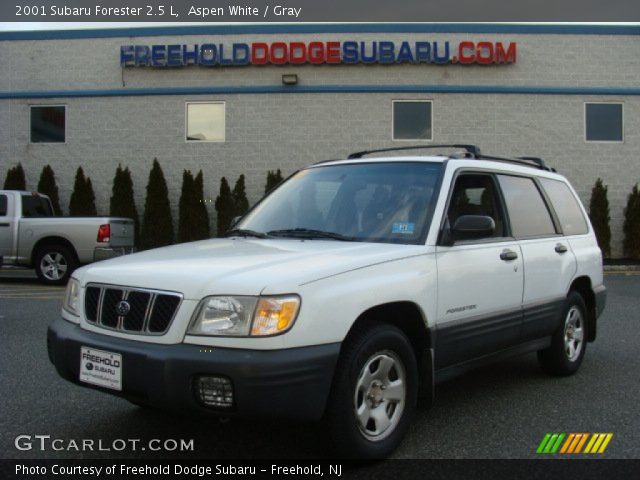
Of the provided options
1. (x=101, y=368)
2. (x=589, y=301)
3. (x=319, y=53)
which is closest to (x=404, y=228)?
(x=101, y=368)

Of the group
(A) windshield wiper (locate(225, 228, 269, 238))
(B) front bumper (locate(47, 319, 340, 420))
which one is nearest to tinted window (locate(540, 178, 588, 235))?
(A) windshield wiper (locate(225, 228, 269, 238))

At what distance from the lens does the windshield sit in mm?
4102

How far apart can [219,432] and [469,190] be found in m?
2.32

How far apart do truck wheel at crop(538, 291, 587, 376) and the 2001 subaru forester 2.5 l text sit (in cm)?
17

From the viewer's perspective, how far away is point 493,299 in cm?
439

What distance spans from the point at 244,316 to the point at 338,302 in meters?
0.47

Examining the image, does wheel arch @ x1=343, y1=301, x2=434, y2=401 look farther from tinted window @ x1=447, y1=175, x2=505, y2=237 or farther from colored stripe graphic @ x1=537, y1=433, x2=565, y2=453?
tinted window @ x1=447, y1=175, x2=505, y2=237

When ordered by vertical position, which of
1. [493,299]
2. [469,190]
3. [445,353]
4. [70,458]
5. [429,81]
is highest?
[429,81]

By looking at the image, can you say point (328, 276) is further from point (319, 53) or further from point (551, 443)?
point (319, 53)

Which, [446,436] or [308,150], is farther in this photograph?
[308,150]

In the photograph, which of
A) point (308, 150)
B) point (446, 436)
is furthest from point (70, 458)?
point (308, 150)

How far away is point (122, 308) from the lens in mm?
3369

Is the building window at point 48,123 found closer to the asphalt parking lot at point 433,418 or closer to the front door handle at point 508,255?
the asphalt parking lot at point 433,418

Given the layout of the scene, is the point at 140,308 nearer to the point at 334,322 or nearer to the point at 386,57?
the point at 334,322
